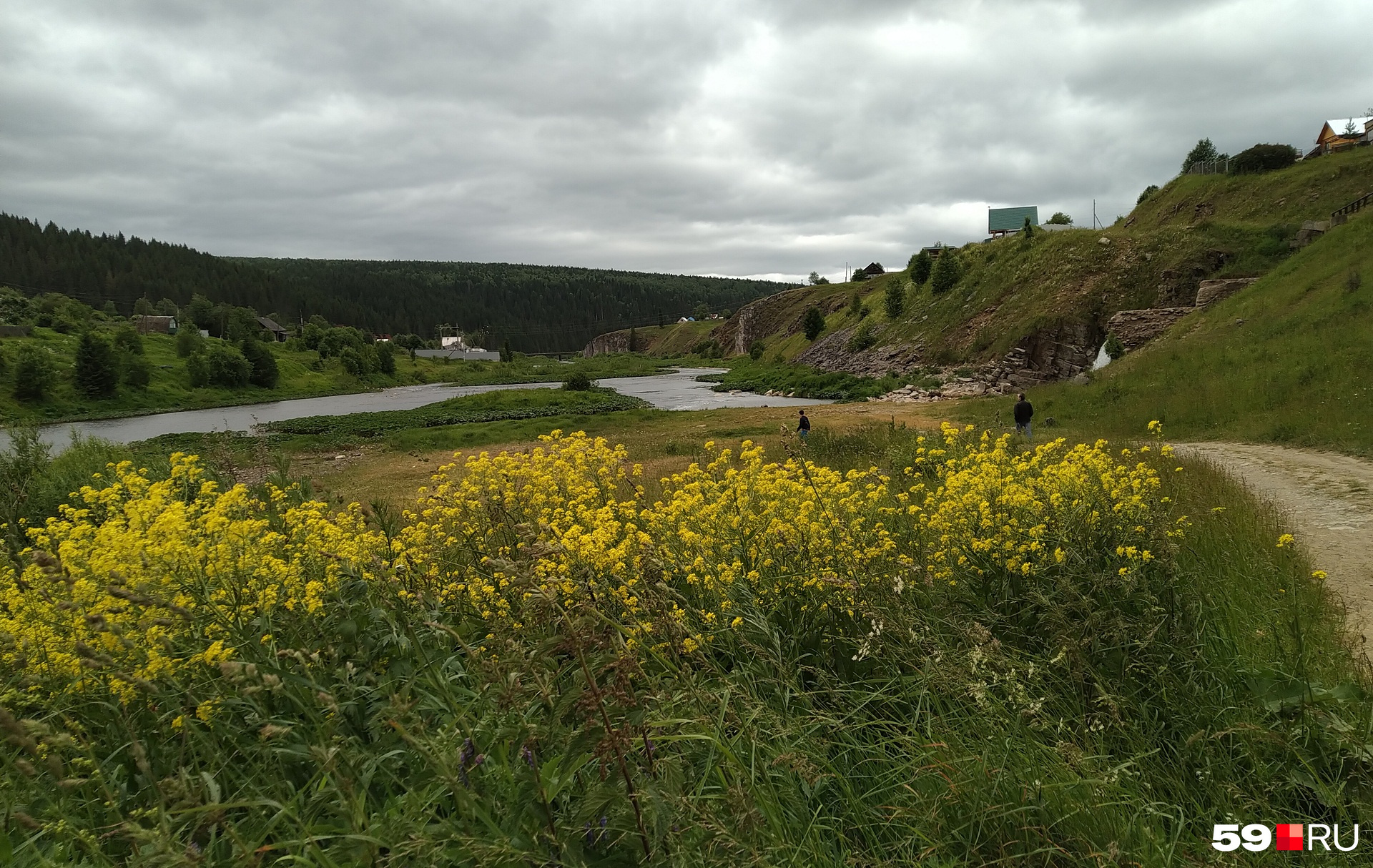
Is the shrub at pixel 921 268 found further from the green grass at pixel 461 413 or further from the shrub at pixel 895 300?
the green grass at pixel 461 413

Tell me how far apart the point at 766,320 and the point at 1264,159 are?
7855 centimetres

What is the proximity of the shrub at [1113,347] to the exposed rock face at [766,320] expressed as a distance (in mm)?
66864

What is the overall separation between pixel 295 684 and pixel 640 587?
1.80 metres

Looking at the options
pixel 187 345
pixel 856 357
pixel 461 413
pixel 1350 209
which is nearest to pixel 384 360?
pixel 187 345

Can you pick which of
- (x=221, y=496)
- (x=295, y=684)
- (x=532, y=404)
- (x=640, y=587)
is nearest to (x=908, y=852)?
(x=640, y=587)

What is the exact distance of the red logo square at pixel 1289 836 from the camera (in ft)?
8.90

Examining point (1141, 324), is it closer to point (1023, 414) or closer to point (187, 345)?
point (1023, 414)

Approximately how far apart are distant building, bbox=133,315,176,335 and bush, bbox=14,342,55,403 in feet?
194

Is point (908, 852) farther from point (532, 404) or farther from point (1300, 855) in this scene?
point (532, 404)

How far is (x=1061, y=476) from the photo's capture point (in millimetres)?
5320

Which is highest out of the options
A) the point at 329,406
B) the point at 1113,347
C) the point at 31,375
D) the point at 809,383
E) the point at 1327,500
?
the point at 1113,347

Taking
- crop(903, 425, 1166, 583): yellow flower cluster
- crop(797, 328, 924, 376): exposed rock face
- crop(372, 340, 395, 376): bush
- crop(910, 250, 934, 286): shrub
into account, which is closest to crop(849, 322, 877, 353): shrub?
crop(797, 328, 924, 376): exposed rock face

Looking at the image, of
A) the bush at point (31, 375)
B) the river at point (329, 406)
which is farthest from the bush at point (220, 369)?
the bush at point (31, 375)

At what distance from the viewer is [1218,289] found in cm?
3578
